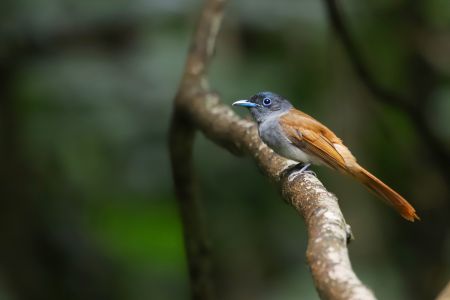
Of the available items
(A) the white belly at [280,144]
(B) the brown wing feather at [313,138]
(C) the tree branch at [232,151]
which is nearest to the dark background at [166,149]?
(C) the tree branch at [232,151]

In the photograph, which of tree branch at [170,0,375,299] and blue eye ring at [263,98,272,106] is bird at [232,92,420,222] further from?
blue eye ring at [263,98,272,106]

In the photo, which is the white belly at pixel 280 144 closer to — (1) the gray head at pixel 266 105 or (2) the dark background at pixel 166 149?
(1) the gray head at pixel 266 105

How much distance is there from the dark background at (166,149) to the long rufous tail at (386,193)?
2313 mm

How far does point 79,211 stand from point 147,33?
1.80m

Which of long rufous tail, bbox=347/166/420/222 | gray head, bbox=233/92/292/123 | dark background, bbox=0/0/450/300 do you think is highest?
gray head, bbox=233/92/292/123

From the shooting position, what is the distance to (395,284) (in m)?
5.76

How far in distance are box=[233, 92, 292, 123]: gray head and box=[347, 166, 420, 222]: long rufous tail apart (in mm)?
706

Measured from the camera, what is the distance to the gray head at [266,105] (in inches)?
158

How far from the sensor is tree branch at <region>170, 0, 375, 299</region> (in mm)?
1935

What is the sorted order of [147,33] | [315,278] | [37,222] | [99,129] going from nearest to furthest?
[315,278]
[37,222]
[99,129]
[147,33]

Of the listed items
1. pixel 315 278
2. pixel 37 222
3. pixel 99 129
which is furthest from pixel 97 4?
pixel 315 278

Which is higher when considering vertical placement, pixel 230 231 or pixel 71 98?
pixel 71 98

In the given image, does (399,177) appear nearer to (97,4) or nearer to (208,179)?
(208,179)

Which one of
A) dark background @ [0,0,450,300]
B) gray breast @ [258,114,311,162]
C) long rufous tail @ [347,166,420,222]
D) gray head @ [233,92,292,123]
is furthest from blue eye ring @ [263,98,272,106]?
dark background @ [0,0,450,300]
